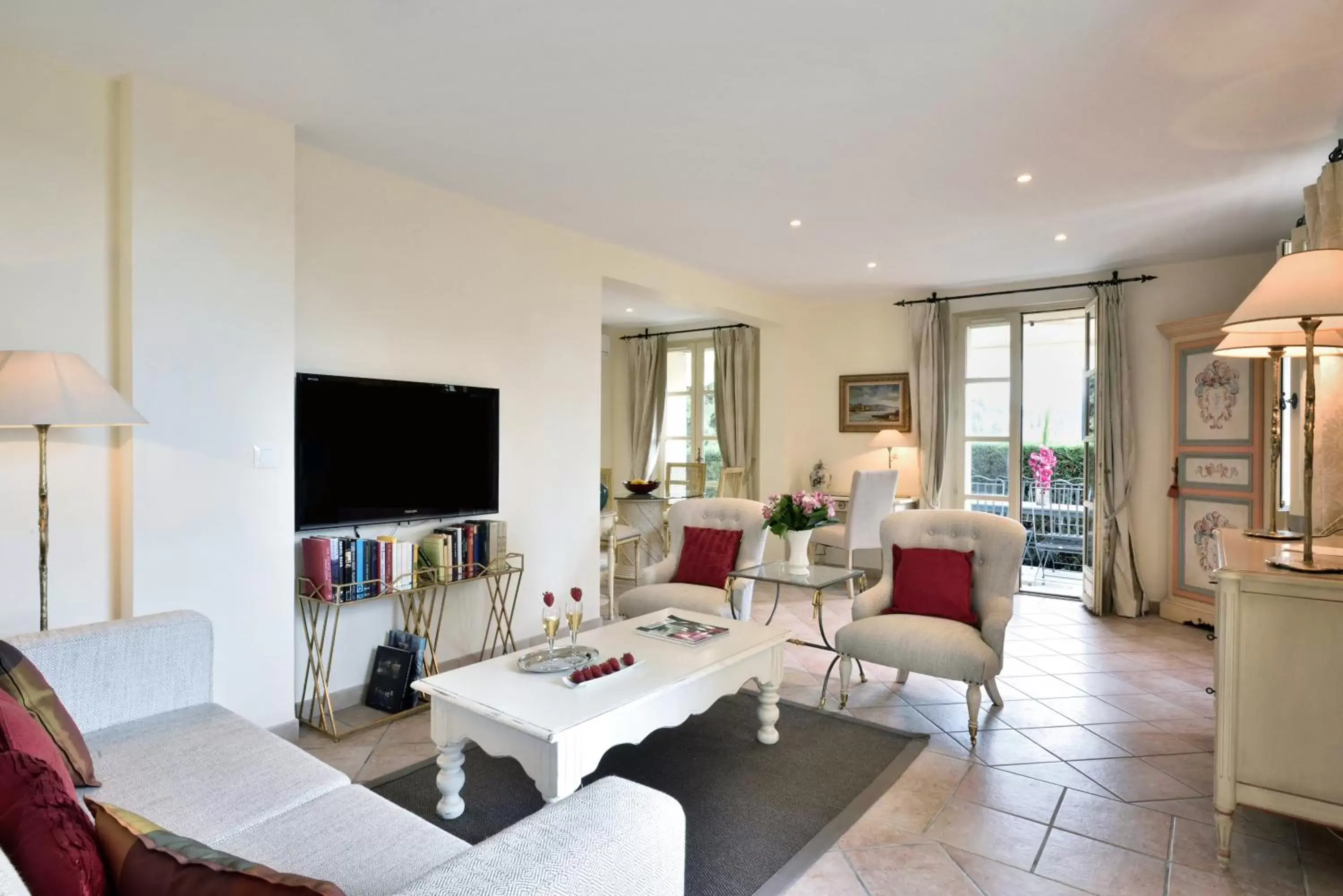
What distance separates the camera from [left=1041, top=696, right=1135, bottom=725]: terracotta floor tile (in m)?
3.49

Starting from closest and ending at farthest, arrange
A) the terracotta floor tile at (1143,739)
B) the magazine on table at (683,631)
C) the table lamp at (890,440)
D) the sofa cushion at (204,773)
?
the sofa cushion at (204,773) → the magazine on table at (683,631) → the terracotta floor tile at (1143,739) → the table lamp at (890,440)

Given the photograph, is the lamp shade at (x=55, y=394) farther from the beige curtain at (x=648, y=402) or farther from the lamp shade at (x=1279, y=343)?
the beige curtain at (x=648, y=402)

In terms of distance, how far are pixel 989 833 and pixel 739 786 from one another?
0.85m

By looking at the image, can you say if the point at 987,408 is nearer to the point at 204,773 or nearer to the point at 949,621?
the point at 949,621

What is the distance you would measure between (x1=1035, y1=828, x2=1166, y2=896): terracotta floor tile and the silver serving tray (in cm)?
155

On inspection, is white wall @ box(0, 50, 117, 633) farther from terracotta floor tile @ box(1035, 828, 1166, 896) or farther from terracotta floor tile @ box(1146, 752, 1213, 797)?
terracotta floor tile @ box(1146, 752, 1213, 797)

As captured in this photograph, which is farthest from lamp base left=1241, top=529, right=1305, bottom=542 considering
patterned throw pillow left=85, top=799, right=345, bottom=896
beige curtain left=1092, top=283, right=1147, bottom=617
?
patterned throw pillow left=85, top=799, right=345, bottom=896

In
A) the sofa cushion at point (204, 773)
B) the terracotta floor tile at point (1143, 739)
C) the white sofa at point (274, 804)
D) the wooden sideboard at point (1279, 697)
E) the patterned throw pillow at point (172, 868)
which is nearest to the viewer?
the patterned throw pillow at point (172, 868)

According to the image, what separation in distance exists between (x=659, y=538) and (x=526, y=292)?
2910 mm

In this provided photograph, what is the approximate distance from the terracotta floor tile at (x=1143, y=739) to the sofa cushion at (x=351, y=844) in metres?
2.92

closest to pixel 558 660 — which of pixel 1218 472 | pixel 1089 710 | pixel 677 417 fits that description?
pixel 1089 710

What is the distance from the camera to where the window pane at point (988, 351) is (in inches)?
259

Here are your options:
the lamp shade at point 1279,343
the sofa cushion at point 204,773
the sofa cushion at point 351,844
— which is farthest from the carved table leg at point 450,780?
Answer: the lamp shade at point 1279,343

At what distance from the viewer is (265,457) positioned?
310 centimetres
